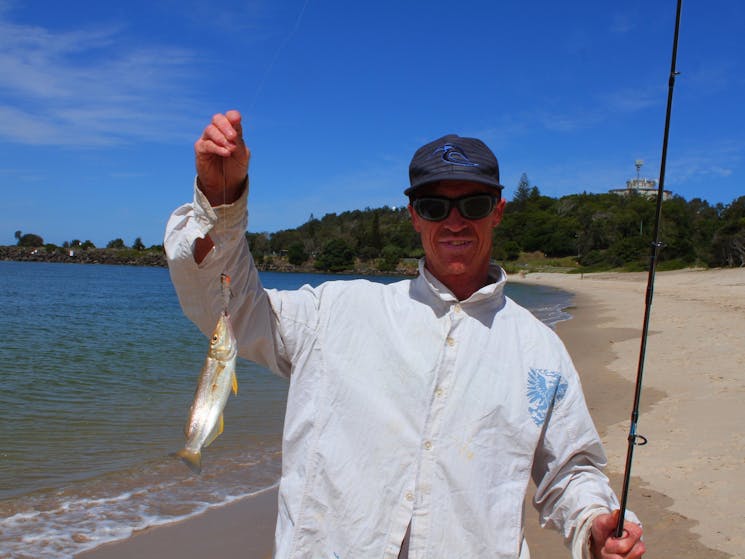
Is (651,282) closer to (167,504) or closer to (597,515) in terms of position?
(597,515)

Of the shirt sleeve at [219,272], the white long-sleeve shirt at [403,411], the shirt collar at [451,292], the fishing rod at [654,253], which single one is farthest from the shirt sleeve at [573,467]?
the shirt sleeve at [219,272]

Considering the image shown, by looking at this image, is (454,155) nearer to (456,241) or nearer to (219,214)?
(456,241)

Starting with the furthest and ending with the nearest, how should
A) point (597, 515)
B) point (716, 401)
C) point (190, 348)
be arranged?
1. point (190, 348)
2. point (716, 401)
3. point (597, 515)

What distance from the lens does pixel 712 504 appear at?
5.79 metres

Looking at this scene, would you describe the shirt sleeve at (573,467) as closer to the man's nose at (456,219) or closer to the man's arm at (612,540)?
the man's arm at (612,540)

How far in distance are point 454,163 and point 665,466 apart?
5.99 m

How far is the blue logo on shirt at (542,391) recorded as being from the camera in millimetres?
2314

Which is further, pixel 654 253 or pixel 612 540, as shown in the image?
pixel 654 253

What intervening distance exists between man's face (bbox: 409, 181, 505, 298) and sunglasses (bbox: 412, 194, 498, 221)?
0.05 ft

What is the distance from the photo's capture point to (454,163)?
240 centimetres

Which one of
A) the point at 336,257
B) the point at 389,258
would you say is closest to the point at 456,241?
the point at 389,258

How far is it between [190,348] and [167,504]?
15.0m

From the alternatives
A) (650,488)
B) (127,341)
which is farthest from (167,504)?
(127,341)

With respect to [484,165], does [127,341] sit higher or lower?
lower
